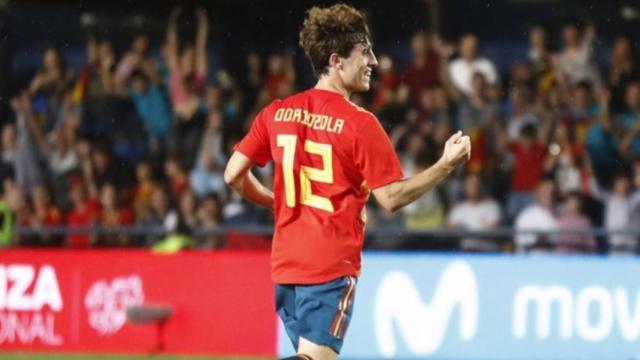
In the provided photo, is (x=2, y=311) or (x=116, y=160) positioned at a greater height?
(x=116, y=160)

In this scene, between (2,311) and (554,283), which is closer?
(554,283)

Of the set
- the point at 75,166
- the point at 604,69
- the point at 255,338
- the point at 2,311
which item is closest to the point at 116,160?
the point at 75,166

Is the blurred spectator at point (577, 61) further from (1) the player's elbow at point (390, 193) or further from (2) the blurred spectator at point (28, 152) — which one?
(1) the player's elbow at point (390, 193)

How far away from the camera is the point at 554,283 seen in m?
13.1

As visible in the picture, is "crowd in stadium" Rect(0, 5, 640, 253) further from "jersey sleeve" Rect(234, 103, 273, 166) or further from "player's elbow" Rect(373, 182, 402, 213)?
"player's elbow" Rect(373, 182, 402, 213)

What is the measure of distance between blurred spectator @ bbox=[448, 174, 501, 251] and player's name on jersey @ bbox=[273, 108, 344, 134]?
24.7 ft

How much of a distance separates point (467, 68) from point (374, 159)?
29.7ft

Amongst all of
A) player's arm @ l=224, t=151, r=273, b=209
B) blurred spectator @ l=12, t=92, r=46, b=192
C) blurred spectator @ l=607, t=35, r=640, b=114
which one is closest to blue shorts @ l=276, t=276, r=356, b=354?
player's arm @ l=224, t=151, r=273, b=209

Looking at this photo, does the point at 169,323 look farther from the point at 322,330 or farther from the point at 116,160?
the point at 322,330

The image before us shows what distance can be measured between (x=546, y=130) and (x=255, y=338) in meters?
3.38

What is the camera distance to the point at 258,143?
6.93 metres

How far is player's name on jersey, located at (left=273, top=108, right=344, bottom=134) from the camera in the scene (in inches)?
260

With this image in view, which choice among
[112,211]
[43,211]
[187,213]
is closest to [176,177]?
[112,211]

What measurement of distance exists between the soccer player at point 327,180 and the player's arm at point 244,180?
0.84ft
